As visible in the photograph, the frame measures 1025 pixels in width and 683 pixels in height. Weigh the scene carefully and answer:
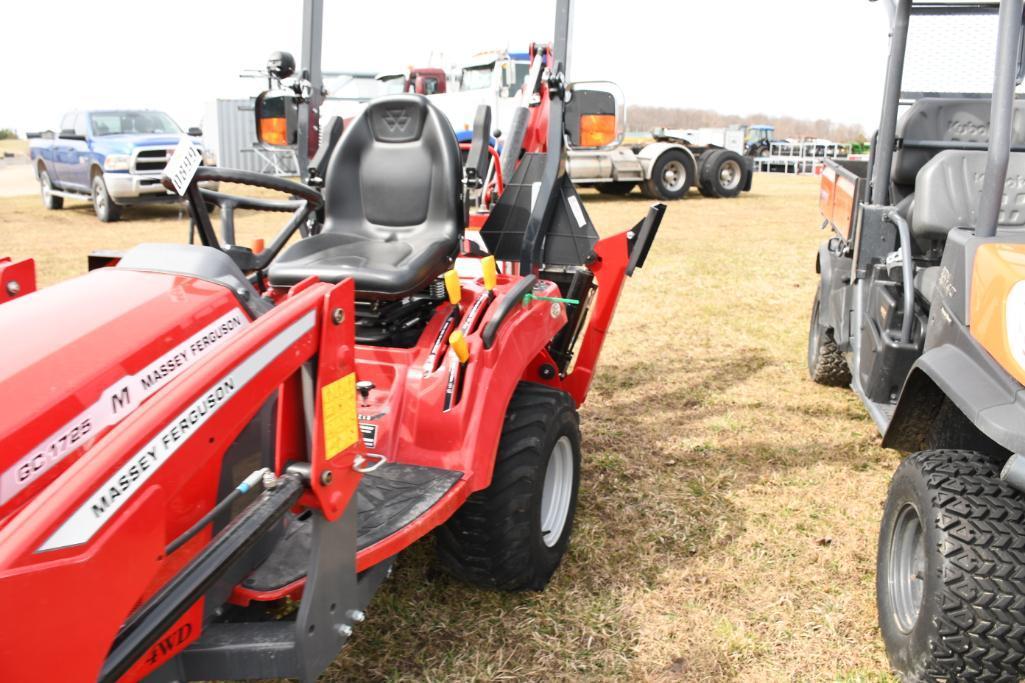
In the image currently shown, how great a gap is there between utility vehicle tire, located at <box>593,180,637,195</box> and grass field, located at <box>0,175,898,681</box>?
10.8 m

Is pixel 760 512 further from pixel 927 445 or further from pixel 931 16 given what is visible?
pixel 931 16

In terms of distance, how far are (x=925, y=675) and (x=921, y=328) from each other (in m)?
1.40

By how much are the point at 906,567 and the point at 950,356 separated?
1.98ft

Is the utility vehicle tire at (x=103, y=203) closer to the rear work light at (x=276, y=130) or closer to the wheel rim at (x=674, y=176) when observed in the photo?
the wheel rim at (x=674, y=176)

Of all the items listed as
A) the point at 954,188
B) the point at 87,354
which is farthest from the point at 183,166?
the point at 954,188

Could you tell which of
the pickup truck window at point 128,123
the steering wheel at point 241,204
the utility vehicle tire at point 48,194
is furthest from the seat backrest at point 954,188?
the utility vehicle tire at point 48,194

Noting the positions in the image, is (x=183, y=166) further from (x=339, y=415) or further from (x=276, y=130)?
(x=276, y=130)

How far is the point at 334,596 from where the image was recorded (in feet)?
6.30

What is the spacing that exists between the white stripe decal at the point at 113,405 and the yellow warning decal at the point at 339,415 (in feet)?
1.09

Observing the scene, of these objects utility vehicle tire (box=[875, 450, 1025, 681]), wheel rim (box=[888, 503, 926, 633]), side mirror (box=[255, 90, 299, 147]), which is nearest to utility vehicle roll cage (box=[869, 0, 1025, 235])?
utility vehicle tire (box=[875, 450, 1025, 681])

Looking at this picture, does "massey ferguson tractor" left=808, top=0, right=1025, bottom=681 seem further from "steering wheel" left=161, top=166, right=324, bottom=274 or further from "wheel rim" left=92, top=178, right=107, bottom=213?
"wheel rim" left=92, top=178, right=107, bottom=213

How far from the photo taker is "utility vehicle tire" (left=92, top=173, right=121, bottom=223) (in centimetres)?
1284

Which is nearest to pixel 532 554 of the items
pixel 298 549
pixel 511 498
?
pixel 511 498

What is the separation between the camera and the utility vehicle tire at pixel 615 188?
54.6ft
